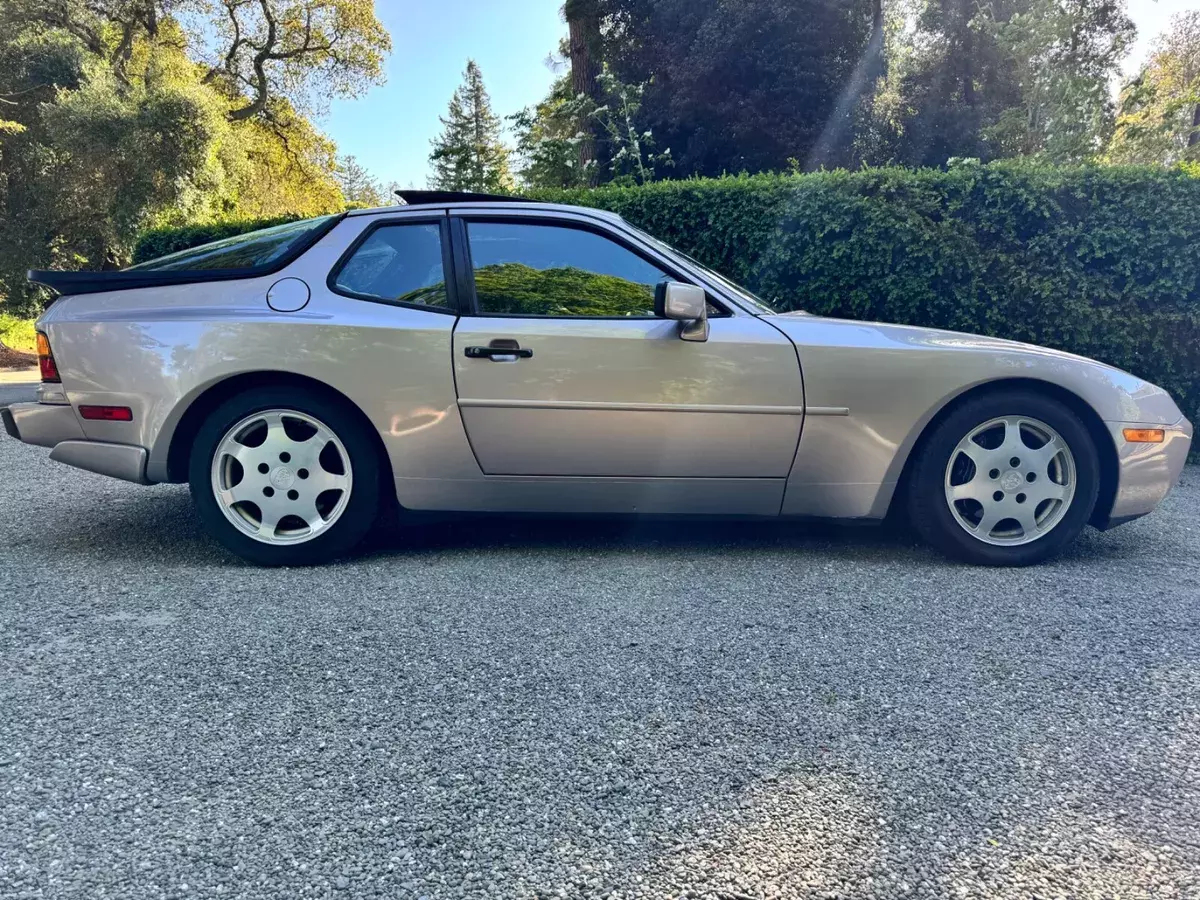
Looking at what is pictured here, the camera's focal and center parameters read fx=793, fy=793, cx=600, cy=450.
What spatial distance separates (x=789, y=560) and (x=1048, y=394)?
4.23ft

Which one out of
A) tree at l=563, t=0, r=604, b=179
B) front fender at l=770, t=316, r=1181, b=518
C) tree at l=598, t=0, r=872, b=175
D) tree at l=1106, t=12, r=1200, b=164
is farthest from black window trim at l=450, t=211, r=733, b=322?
tree at l=598, t=0, r=872, b=175

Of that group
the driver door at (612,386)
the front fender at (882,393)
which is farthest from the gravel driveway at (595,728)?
the driver door at (612,386)

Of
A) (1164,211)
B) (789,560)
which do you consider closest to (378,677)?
(789,560)

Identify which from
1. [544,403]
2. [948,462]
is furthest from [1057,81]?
[544,403]

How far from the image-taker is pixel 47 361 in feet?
11.0

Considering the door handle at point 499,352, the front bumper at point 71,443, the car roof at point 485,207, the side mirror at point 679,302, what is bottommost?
the front bumper at point 71,443

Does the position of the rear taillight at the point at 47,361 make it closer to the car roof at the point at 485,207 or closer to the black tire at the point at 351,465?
the black tire at the point at 351,465

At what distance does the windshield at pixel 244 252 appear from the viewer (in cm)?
339

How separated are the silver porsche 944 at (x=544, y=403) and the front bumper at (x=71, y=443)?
0.01 metres

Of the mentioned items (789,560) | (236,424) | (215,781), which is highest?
(236,424)

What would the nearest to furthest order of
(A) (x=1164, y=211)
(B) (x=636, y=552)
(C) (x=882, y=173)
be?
(B) (x=636, y=552), (A) (x=1164, y=211), (C) (x=882, y=173)

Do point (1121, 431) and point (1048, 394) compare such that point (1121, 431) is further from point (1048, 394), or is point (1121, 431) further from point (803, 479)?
point (803, 479)

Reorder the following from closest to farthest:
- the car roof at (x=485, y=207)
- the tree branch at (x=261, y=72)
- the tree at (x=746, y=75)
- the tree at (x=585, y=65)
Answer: the car roof at (x=485, y=207), the tree at (x=585, y=65), the tree at (x=746, y=75), the tree branch at (x=261, y=72)

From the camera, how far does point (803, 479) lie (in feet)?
10.9
